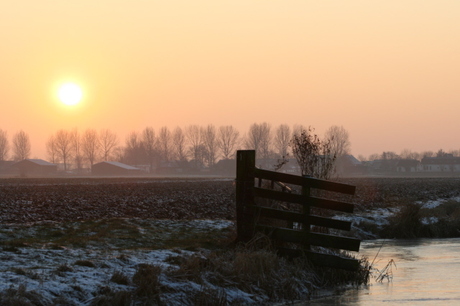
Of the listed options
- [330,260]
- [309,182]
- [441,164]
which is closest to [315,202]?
[309,182]

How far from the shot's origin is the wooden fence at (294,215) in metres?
11.0

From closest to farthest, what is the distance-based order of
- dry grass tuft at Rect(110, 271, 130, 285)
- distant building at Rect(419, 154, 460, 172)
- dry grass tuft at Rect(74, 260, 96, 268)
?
dry grass tuft at Rect(110, 271, 130, 285) → dry grass tuft at Rect(74, 260, 96, 268) → distant building at Rect(419, 154, 460, 172)

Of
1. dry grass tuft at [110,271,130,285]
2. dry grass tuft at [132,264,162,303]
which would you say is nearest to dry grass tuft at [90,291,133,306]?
dry grass tuft at [132,264,162,303]

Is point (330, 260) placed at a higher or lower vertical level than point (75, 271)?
lower

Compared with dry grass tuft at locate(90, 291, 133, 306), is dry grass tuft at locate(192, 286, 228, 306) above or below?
below

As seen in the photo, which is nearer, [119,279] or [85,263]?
[119,279]

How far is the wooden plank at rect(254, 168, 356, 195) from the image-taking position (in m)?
11.0

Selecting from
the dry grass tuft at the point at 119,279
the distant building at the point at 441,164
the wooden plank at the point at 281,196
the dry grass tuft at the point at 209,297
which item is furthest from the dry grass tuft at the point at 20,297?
the distant building at the point at 441,164

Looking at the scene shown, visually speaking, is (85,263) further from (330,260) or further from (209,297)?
(330,260)

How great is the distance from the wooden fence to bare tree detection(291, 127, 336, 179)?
416 centimetres

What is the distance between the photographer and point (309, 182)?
438 inches

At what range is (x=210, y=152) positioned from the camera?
7146 inches

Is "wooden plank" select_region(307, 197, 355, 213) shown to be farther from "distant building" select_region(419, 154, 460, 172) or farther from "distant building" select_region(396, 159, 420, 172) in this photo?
"distant building" select_region(396, 159, 420, 172)

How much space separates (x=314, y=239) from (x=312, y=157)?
5324 mm
